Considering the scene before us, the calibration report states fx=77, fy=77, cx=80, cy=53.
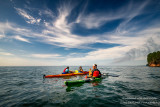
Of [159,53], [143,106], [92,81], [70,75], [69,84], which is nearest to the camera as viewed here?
[143,106]

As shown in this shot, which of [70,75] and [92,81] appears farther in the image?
[70,75]

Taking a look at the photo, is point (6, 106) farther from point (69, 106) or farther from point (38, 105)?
point (69, 106)

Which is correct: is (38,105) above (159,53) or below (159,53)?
below

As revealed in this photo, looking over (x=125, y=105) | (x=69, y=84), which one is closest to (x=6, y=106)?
(x=69, y=84)

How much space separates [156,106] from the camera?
5.00 metres

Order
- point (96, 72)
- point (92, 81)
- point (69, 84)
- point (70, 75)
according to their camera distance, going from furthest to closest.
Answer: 1. point (70, 75)
2. point (96, 72)
3. point (92, 81)
4. point (69, 84)

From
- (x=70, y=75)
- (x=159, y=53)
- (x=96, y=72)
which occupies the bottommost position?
(x=70, y=75)

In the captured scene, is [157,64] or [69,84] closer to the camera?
[69,84]

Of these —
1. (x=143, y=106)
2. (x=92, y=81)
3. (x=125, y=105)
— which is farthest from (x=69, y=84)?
(x=143, y=106)

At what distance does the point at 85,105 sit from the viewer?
17.6 feet

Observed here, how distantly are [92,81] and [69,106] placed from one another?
7.79 m

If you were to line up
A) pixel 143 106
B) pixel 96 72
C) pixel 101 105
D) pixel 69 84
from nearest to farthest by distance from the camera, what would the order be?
pixel 143 106, pixel 101 105, pixel 69 84, pixel 96 72

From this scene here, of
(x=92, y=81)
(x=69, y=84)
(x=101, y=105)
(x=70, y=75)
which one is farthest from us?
(x=70, y=75)

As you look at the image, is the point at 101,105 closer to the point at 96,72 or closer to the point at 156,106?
the point at 156,106
